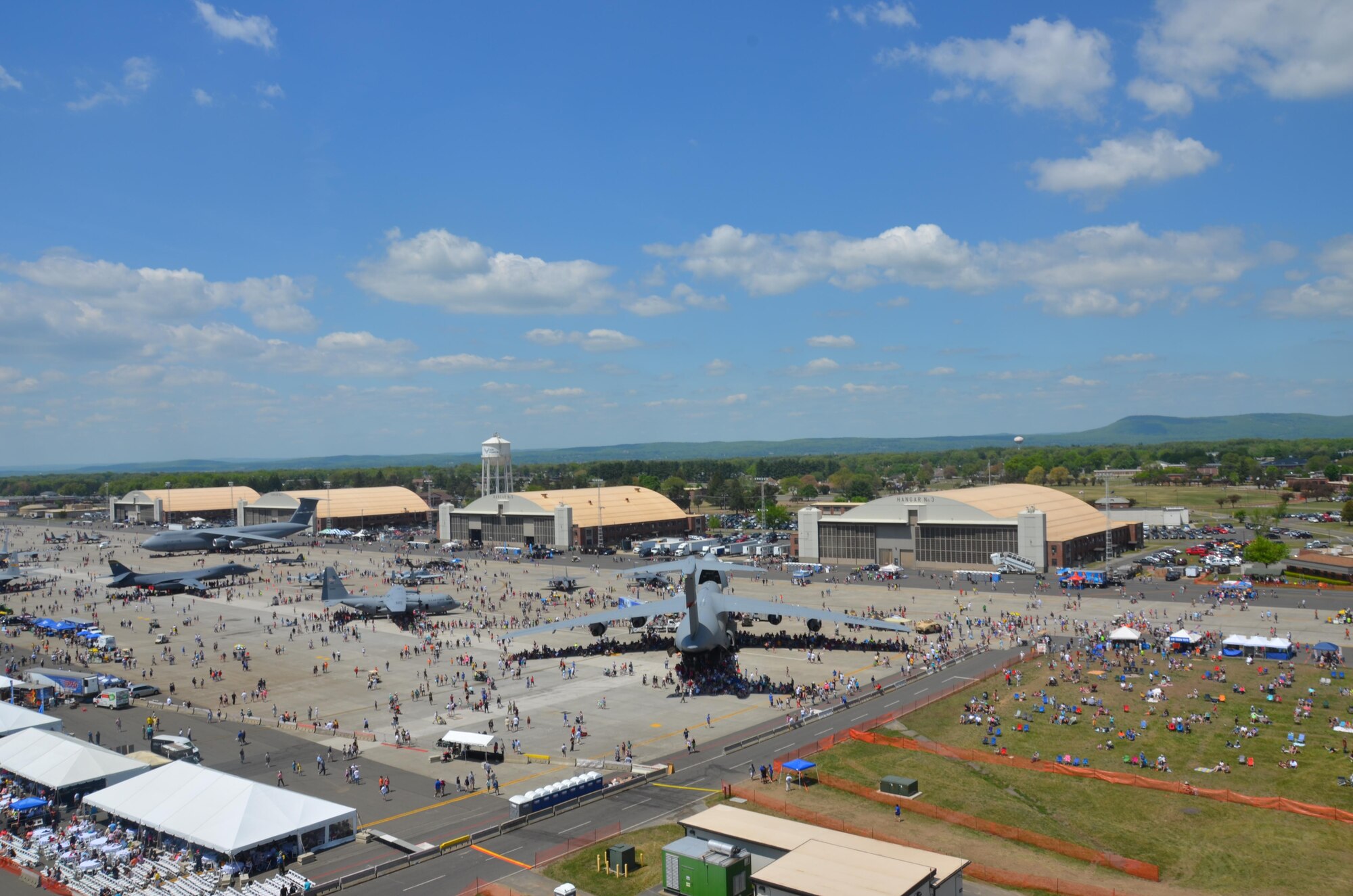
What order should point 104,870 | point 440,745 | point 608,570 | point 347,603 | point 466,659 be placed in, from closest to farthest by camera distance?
point 104,870 < point 440,745 < point 466,659 < point 347,603 < point 608,570

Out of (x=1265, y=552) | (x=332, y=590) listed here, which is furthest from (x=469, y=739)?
(x=1265, y=552)

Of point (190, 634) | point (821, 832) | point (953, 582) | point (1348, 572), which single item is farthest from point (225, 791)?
point (1348, 572)

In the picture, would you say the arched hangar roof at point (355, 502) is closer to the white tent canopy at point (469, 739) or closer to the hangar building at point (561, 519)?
the hangar building at point (561, 519)

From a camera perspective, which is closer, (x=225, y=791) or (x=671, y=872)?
(x=671, y=872)

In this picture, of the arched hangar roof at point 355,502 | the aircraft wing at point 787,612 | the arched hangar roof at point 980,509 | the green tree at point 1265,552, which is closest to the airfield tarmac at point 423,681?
the aircraft wing at point 787,612

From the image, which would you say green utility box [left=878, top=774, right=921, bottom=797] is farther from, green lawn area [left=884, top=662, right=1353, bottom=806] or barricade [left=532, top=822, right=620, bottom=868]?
barricade [left=532, top=822, right=620, bottom=868]

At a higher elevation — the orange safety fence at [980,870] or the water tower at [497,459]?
the water tower at [497,459]

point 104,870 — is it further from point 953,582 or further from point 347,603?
point 953,582
